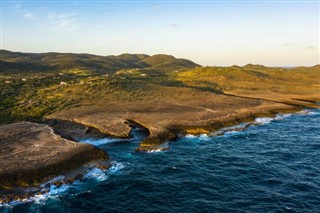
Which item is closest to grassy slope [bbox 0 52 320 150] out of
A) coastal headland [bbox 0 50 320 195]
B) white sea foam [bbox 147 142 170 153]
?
coastal headland [bbox 0 50 320 195]

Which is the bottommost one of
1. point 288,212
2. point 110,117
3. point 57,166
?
point 288,212

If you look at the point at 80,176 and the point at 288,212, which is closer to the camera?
the point at 288,212

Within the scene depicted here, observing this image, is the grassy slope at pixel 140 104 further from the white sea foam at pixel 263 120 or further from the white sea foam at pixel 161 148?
the white sea foam at pixel 263 120

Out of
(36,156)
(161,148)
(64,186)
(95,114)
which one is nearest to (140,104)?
(95,114)

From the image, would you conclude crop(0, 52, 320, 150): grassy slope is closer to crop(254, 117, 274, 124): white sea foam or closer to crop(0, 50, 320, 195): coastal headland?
crop(0, 50, 320, 195): coastal headland

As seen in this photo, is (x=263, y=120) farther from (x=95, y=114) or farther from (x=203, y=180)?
(x=95, y=114)

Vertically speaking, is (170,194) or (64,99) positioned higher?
(64,99)

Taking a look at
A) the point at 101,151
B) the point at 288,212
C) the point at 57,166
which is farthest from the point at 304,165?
the point at 57,166

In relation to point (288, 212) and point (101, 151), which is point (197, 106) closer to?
point (101, 151)
